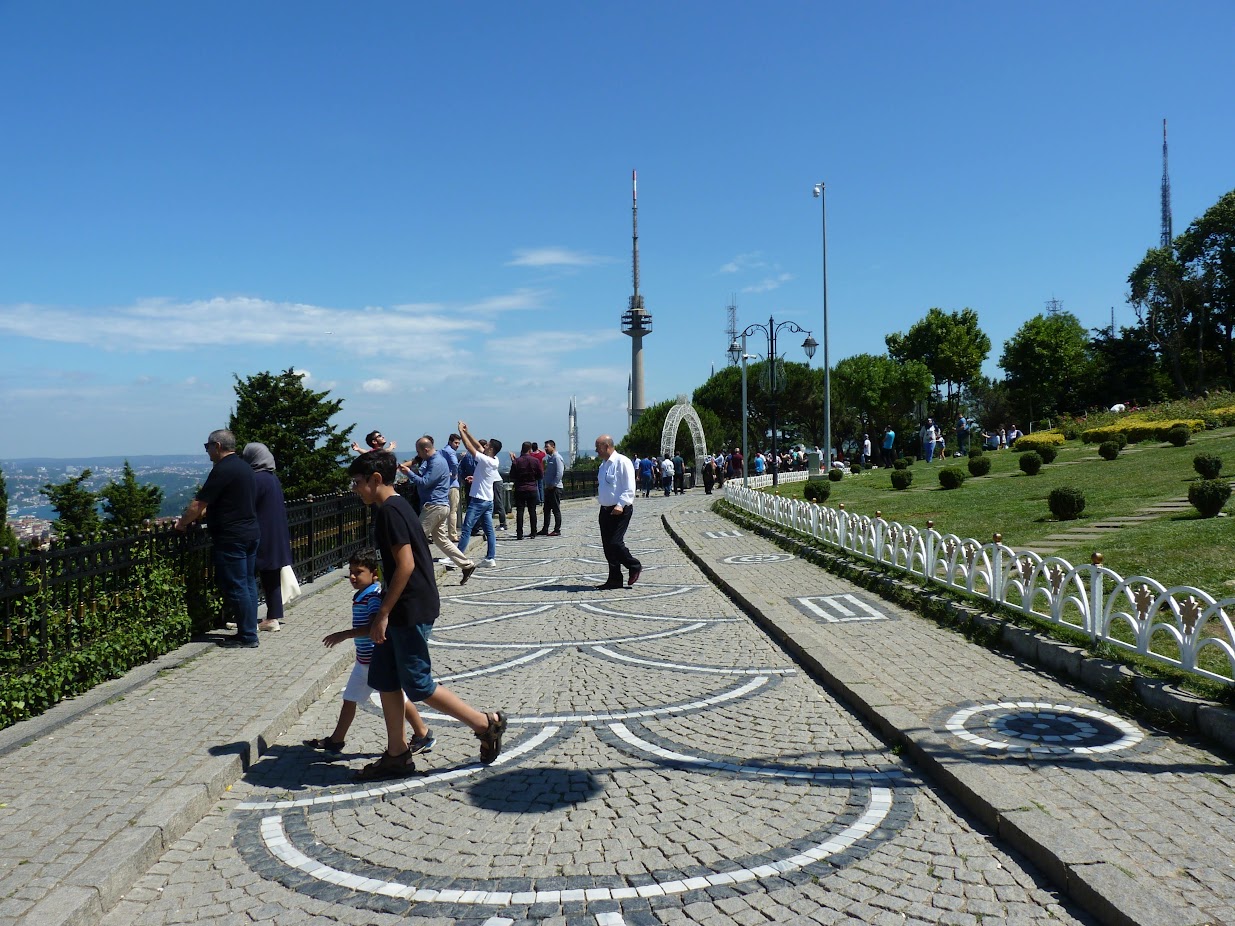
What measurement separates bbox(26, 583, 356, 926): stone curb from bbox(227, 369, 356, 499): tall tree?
38563mm

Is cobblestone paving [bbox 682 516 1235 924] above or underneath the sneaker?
above

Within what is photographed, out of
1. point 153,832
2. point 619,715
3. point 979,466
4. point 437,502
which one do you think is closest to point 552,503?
point 437,502

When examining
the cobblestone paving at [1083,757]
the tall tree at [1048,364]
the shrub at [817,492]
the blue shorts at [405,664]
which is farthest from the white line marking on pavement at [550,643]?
the tall tree at [1048,364]

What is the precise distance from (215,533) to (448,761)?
3.81 meters

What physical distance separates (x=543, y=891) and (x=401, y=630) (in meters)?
1.65

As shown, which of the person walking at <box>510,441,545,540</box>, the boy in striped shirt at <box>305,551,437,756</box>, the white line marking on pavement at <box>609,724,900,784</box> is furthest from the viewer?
the person walking at <box>510,441,545,540</box>

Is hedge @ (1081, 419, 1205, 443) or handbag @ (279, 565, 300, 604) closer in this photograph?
handbag @ (279, 565, 300, 604)

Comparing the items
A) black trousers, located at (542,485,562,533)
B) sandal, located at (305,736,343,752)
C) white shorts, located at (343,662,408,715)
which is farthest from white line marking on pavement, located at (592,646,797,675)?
black trousers, located at (542,485,562,533)

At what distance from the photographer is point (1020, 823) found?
382 centimetres

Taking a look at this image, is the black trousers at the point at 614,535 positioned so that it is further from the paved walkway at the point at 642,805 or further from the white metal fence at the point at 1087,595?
the paved walkway at the point at 642,805

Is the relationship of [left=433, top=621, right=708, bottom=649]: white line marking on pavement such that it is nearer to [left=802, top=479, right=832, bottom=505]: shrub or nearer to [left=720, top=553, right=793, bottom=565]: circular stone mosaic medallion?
[left=720, top=553, right=793, bottom=565]: circular stone mosaic medallion

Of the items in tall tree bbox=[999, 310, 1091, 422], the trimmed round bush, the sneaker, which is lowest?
the sneaker

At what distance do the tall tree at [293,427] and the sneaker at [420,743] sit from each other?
38842 millimetres

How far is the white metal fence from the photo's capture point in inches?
215
